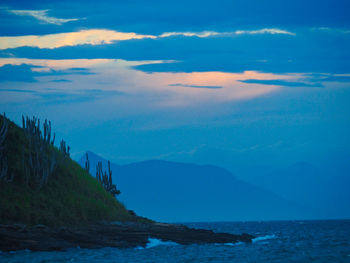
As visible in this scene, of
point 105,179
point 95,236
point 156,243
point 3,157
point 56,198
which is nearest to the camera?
point 95,236

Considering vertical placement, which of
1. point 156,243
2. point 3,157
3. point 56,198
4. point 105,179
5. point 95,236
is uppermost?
point 105,179

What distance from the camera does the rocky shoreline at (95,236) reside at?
37812 millimetres

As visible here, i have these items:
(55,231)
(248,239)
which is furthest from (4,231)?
(248,239)

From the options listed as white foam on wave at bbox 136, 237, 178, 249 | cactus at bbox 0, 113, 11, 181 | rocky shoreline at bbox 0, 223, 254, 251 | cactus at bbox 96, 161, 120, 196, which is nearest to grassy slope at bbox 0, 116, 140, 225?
cactus at bbox 0, 113, 11, 181

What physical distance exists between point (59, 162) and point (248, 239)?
23.1m

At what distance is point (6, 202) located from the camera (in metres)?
46.9

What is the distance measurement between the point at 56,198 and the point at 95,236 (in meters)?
10.0

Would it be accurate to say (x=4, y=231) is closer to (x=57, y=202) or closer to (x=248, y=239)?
(x=57, y=202)

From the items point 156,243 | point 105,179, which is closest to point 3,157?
point 156,243

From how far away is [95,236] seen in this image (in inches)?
1768

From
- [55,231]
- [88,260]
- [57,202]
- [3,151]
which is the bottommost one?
[88,260]

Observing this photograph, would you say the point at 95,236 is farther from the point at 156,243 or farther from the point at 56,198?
the point at 56,198

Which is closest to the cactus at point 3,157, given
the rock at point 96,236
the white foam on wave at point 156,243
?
the rock at point 96,236

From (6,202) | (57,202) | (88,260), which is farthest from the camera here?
(57,202)
